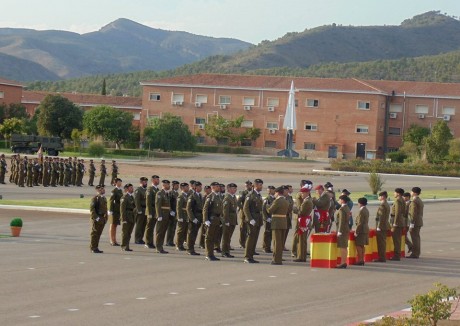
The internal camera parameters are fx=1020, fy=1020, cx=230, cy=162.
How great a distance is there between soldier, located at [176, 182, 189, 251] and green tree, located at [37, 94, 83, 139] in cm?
6889

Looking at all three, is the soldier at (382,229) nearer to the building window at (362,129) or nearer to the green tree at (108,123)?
the green tree at (108,123)

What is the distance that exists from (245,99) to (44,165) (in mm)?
53888

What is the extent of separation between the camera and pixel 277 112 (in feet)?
323

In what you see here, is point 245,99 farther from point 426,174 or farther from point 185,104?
point 426,174

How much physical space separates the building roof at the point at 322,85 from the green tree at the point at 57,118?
1118 centimetres

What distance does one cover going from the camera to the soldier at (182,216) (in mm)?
22703

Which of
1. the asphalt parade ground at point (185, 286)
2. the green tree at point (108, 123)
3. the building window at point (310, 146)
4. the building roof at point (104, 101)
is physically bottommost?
the asphalt parade ground at point (185, 286)

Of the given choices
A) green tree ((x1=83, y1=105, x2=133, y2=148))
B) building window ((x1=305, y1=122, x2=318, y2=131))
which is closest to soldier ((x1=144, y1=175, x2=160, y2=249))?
green tree ((x1=83, y1=105, x2=133, y2=148))

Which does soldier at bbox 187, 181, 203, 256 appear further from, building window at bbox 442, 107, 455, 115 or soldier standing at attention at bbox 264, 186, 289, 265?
building window at bbox 442, 107, 455, 115

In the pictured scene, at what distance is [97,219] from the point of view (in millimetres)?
21922

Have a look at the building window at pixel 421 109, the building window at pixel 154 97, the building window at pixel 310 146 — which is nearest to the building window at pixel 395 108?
the building window at pixel 421 109

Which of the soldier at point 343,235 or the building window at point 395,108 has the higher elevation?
the building window at point 395,108

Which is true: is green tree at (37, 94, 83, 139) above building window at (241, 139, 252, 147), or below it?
above

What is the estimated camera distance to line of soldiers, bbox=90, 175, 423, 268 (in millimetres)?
21500
